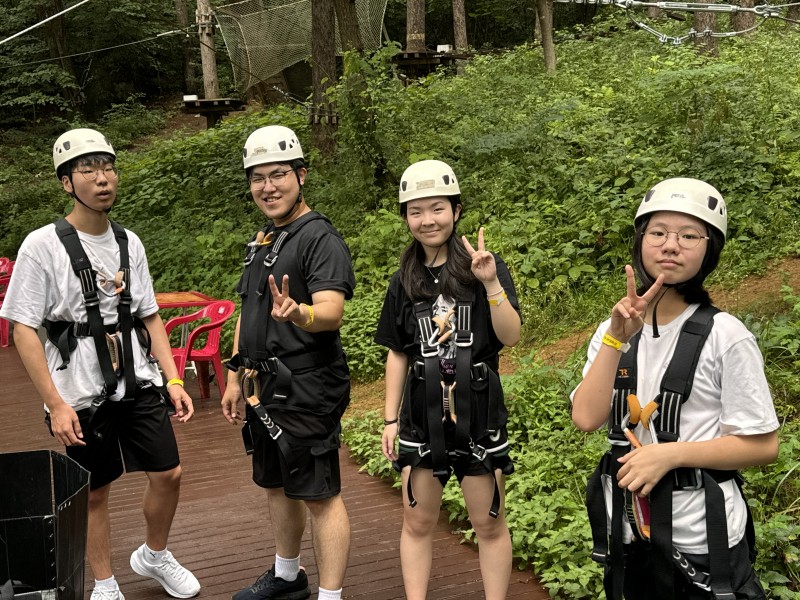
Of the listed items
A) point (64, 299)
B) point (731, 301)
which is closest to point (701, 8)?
point (731, 301)

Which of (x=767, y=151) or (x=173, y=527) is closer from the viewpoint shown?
(x=173, y=527)

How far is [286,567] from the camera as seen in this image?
4699 mm

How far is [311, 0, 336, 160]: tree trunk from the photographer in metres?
14.3

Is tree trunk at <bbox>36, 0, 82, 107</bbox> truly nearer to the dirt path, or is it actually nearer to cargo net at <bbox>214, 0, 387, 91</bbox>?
cargo net at <bbox>214, 0, 387, 91</bbox>

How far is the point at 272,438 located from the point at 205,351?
5.13 metres

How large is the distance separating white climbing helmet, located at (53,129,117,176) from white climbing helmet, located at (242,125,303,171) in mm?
758

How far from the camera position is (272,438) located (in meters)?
4.28

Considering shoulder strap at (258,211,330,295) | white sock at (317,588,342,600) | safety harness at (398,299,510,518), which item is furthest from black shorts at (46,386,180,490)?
safety harness at (398,299,510,518)

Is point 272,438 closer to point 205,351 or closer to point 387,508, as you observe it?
point 387,508

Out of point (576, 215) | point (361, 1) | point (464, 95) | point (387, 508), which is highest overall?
point (361, 1)

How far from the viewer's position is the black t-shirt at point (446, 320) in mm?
3881

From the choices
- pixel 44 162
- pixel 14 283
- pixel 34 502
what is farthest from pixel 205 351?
pixel 44 162

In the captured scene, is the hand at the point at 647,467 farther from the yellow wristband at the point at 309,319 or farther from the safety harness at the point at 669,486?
the yellow wristband at the point at 309,319

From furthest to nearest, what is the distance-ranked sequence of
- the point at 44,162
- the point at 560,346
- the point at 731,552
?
the point at 44,162 → the point at 560,346 → the point at 731,552
